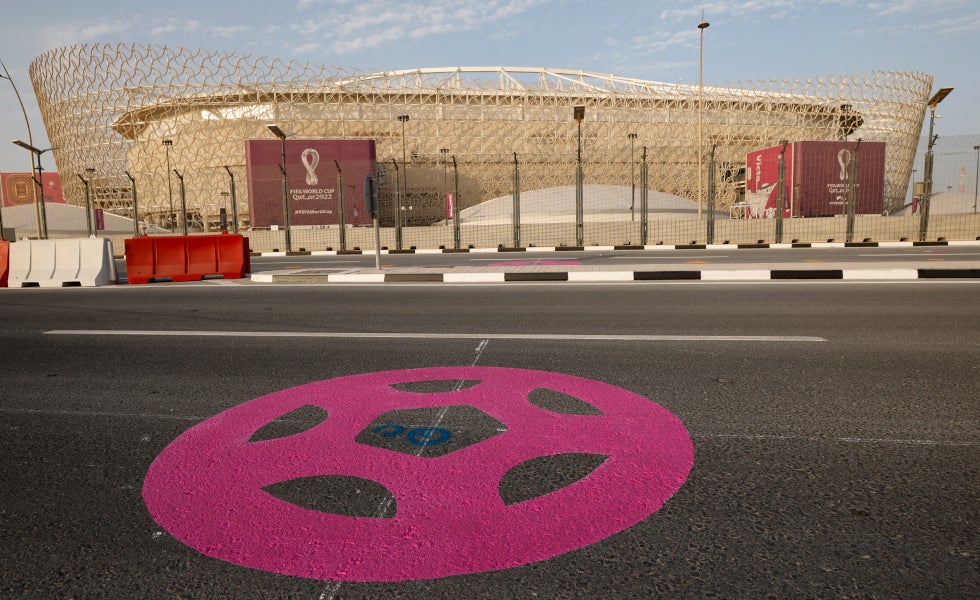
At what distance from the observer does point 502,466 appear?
2.29 meters

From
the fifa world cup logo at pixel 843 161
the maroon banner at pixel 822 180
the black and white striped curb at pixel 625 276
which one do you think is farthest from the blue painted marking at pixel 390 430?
the fifa world cup logo at pixel 843 161

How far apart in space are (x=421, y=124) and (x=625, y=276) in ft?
149

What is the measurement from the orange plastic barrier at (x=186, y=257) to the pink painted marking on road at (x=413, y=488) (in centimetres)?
933

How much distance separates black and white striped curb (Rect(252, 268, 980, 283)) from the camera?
29.2ft

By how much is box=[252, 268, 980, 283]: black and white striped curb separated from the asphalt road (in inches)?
170

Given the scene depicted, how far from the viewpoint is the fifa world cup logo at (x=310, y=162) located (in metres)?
32.5

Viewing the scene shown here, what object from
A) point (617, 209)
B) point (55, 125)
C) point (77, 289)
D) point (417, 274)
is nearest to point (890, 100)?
point (617, 209)

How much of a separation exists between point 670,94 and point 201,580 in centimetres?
6325

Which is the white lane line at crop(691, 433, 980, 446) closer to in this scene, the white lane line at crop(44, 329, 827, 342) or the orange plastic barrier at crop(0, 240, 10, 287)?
the white lane line at crop(44, 329, 827, 342)

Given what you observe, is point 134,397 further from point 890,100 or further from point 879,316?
point 890,100

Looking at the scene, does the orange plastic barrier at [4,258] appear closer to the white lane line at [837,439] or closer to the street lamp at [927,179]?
the white lane line at [837,439]

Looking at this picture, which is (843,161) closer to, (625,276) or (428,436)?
(625,276)

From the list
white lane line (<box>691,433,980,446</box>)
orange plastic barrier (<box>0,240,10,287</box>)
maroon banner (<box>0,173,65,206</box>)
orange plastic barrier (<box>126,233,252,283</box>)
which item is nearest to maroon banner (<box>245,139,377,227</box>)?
orange plastic barrier (<box>126,233,252,283</box>)

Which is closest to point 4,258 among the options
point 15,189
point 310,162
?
point 310,162
